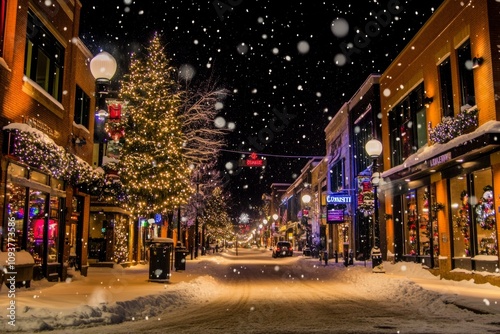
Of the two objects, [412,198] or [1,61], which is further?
[412,198]

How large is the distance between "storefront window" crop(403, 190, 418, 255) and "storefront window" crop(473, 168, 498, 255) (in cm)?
730

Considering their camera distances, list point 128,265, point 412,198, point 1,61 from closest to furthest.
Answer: point 1,61 → point 412,198 → point 128,265

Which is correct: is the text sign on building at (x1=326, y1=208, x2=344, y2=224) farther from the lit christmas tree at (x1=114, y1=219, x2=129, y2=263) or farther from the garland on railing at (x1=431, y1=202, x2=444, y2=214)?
the garland on railing at (x1=431, y1=202, x2=444, y2=214)

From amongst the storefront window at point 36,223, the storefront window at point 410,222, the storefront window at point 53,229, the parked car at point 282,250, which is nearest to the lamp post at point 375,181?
the storefront window at point 410,222

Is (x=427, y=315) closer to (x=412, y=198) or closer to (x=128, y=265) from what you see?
(x=412, y=198)

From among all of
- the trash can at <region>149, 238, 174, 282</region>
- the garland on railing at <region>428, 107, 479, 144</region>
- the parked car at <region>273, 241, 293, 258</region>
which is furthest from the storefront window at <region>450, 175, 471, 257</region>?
the parked car at <region>273, 241, 293, 258</region>

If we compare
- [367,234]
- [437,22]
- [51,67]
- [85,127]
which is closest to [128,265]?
[85,127]

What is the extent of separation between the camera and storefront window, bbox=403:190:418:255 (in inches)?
1054

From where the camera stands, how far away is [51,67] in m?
19.0

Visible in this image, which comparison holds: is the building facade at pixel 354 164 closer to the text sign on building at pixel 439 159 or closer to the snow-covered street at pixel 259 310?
the text sign on building at pixel 439 159

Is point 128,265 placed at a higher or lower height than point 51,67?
lower

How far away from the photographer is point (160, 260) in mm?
19125

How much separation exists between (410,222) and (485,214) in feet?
29.2

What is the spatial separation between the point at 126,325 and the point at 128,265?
22.1 m
